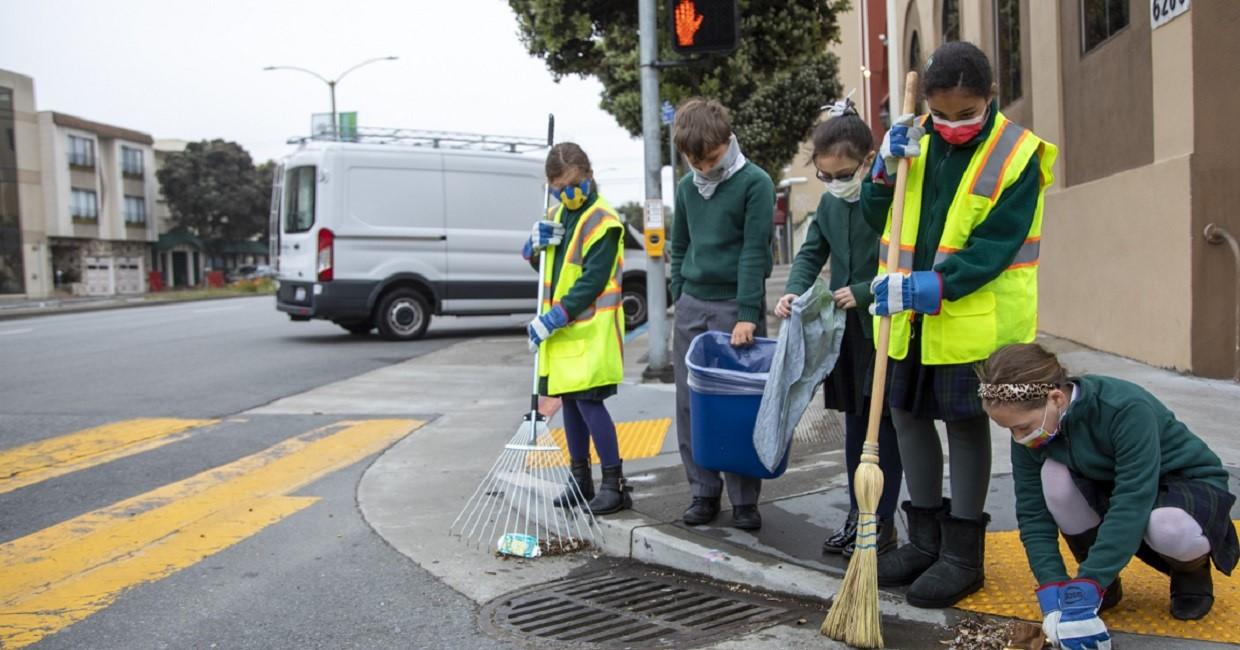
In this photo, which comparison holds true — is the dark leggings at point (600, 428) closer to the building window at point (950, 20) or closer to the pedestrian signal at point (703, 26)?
the pedestrian signal at point (703, 26)

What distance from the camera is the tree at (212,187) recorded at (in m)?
60.1

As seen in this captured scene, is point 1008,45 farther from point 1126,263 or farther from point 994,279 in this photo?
point 994,279

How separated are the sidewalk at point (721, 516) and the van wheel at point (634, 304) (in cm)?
603

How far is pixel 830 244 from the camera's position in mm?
4105

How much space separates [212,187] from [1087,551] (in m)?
→ 63.0

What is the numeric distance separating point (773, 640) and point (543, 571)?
4.06 feet

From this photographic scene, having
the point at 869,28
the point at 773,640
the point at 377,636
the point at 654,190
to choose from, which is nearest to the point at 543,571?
the point at 377,636

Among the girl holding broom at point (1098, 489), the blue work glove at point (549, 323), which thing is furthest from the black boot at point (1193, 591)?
the blue work glove at point (549, 323)

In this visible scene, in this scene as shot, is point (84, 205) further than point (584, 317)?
Yes

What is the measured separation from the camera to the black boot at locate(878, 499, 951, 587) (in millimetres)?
3551

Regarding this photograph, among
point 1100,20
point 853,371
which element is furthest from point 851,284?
point 1100,20

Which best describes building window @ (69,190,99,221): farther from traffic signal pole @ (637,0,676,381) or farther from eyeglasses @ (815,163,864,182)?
eyeglasses @ (815,163,864,182)

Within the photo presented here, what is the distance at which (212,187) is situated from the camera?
60250mm

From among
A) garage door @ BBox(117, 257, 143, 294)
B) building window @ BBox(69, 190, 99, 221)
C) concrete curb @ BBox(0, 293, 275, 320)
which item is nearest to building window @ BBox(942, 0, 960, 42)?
concrete curb @ BBox(0, 293, 275, 320)
